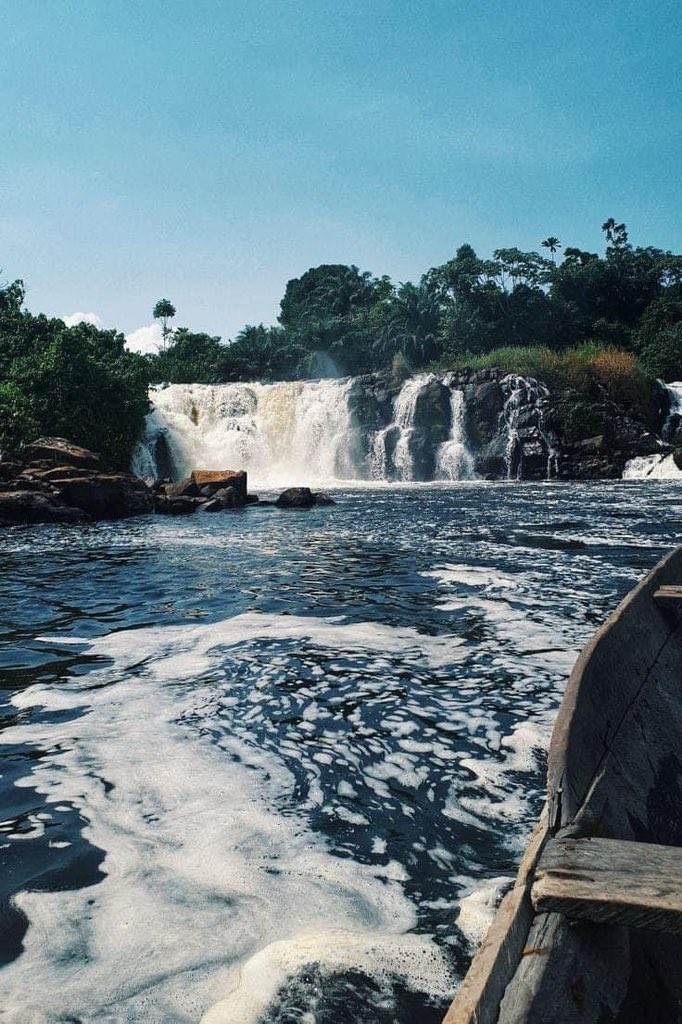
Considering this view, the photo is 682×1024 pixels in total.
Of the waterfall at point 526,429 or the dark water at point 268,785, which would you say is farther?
the waterfall at point 526,429

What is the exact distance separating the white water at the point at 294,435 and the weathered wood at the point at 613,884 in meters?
28.5

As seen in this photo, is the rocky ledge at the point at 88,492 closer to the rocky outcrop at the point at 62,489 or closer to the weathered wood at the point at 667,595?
the rocky outcrop at the point at 62,489

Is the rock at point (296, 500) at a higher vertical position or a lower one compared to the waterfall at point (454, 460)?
lower

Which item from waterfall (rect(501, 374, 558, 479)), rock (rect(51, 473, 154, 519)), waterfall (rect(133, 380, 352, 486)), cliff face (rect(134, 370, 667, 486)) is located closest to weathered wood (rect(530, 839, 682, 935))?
rock (rect(51, 473, 154, 519))

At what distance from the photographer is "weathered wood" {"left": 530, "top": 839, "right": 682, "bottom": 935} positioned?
53.8 inches

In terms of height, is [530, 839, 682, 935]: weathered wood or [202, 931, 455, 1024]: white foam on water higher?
[530, 839, 682, 935]: weathered wood

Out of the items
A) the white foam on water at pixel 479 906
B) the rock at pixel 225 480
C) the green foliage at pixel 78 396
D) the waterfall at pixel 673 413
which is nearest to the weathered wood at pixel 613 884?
the white foam on water at pixel 479 906

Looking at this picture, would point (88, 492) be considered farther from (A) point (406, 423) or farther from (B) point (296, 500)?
(A) point (406, 423)

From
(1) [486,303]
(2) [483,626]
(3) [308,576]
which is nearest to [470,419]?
(1) [486,303]

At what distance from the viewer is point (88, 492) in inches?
679

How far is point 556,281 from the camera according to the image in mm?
46594

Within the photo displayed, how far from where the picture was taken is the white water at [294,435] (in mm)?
30797

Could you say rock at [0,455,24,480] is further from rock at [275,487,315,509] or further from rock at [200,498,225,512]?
rock at [275,487,315,509]

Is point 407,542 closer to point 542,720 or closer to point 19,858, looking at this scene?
point 542,720
